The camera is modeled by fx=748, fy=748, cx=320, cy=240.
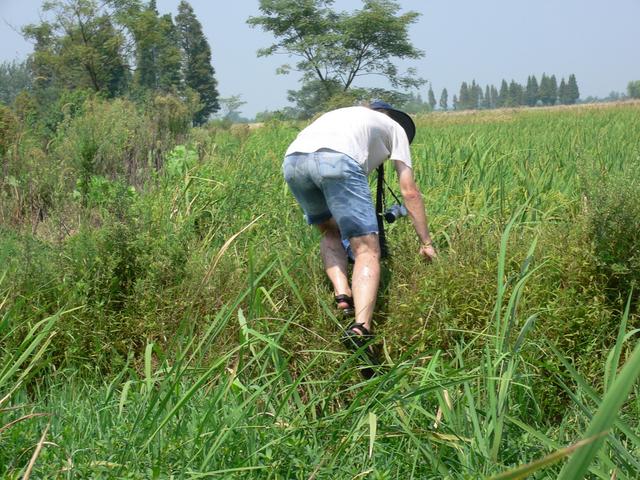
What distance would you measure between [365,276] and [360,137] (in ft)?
2.39

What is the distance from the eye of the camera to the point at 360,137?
3.88 m

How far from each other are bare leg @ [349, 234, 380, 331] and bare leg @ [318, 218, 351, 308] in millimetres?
158

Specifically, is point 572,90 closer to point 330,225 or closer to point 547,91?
point 547,91

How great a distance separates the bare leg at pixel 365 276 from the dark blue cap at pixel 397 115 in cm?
83

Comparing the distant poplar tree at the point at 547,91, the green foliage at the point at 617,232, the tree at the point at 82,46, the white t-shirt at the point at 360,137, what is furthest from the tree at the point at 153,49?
the distant poplar tree at the point at 547,91

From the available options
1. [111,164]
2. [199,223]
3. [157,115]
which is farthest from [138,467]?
[157,115]

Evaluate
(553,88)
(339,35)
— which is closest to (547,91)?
(553,88)

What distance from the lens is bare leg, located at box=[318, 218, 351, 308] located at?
392 cm

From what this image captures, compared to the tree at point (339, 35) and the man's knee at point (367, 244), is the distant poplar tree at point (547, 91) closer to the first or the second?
the tree at point (339, 35)

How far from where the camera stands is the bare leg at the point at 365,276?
11.9 ft

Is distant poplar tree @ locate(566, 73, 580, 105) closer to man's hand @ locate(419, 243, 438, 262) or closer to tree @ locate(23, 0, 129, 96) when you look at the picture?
tree @ locate(23, 0, 129, 96)

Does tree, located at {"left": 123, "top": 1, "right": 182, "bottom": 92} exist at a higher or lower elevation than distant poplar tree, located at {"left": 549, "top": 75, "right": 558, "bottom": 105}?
higher

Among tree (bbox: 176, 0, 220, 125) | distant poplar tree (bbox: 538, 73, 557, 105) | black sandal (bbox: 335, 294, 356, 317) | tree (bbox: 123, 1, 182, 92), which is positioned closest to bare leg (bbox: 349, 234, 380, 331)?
black sandal (bbox: 335, 294, 356, 317)

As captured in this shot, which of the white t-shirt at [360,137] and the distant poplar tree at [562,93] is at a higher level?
the white t-shirt at [360,137]
